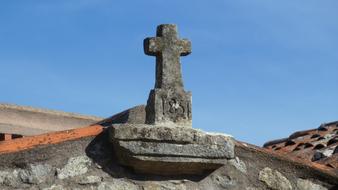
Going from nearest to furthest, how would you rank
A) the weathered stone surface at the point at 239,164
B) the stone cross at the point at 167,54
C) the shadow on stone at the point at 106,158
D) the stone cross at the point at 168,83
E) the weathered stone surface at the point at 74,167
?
the weathered stone surface at the point at 74,167, the shadow on stone at the point at 106,158, the stone cross at the point at 168,83, the stone cross at the point at 167,54, the weathered stone surface at the point at 239,164

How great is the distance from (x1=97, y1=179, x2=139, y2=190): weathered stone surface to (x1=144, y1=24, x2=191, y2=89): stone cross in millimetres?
704

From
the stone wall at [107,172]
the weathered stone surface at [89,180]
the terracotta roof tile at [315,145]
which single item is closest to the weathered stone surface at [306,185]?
the stone wall at [107,172]

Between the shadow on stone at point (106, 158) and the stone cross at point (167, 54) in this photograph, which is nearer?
the shadow on stone at point (106, 158)

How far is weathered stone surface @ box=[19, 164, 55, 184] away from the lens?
582 cm

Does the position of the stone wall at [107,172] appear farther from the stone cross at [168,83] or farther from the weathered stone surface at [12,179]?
the stone cross at [168,83]

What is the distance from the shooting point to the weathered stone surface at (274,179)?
21.4ft

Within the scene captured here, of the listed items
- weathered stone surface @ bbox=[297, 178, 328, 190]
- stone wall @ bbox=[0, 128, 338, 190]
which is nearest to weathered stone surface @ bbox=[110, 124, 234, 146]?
stone wall @ bbox=[0, 128, 338, 190]

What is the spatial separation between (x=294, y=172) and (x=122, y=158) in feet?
4.44

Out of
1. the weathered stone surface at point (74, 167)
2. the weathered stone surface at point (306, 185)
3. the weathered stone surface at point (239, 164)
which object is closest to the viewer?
the weathered stone surface at point (74, 167)

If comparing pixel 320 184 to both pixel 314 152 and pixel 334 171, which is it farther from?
pixel 314 152

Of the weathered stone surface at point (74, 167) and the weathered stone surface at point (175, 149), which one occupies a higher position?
the weathered stone surface at point (175, 149)

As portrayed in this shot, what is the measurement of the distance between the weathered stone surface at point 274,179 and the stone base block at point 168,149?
0.36m

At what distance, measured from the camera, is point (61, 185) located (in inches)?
232

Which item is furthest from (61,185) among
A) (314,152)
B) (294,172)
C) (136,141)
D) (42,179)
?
(314,152)
